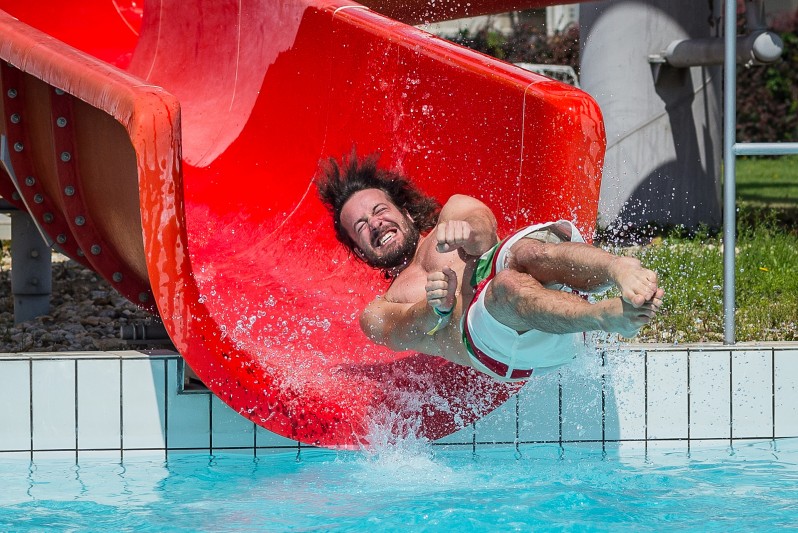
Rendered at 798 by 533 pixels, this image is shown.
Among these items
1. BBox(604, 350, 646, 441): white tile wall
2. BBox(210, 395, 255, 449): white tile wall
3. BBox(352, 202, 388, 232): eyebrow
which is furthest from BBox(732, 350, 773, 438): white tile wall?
BBox(210, 395, 255, 449): white tile wall

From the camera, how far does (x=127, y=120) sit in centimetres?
278

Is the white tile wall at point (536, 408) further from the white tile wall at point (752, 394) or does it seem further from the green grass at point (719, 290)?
the green grass at point (719, 290)

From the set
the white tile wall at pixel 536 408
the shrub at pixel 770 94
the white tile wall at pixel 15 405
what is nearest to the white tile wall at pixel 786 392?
the white tile wall at pixel 536 408

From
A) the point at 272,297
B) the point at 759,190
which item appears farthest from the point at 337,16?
the point at 759,190

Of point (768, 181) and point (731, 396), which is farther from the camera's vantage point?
point (768, 181)

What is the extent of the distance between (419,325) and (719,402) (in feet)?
3.47

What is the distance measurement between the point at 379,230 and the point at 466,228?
580 mm

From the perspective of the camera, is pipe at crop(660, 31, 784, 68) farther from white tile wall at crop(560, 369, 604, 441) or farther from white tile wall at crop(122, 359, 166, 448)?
white tile wall at crop(122, 359, 166, 448)

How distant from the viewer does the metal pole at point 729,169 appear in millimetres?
3404

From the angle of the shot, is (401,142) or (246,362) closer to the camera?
(246,362)

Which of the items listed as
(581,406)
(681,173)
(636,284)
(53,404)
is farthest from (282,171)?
(681,173)

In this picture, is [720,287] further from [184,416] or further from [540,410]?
[184,416]

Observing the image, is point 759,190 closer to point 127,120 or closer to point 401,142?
point 401,142

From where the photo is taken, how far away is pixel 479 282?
9.09 ft
